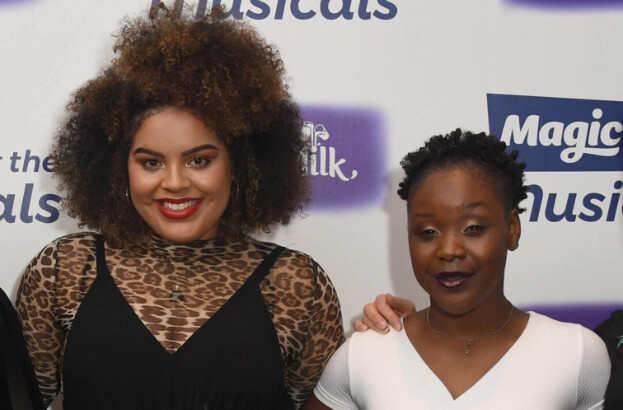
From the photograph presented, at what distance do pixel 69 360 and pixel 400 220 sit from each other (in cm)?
95

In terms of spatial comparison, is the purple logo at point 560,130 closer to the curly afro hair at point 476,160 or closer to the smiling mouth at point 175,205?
the curly afro hair at point 476,160

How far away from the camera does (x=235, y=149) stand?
1729 mm

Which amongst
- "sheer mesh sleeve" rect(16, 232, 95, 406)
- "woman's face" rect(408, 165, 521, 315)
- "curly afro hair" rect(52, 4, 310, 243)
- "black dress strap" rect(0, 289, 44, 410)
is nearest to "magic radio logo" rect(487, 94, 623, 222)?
"curly afro hair" rect(52, 4, 310, 243)

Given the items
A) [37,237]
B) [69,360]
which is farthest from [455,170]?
[37,237]

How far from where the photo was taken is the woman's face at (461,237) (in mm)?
1451

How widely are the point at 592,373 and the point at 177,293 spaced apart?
2.54 ft

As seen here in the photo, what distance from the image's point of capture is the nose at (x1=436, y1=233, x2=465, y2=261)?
4.71 ft

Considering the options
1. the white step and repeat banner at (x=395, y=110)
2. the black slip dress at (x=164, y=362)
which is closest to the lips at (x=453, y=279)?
the black slip dress at (x=164, y=362)

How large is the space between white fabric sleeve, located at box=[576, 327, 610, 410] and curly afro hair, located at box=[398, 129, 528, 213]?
269 mm

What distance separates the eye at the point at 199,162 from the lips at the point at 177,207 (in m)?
0.07

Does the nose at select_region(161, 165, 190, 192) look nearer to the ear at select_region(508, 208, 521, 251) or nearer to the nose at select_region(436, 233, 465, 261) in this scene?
the nose at select_region(436, 233, 465, 261)

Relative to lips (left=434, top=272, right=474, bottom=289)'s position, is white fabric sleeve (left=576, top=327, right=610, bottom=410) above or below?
below

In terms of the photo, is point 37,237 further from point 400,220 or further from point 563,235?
point 563,235

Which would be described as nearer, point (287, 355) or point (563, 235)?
point (287, 355)
